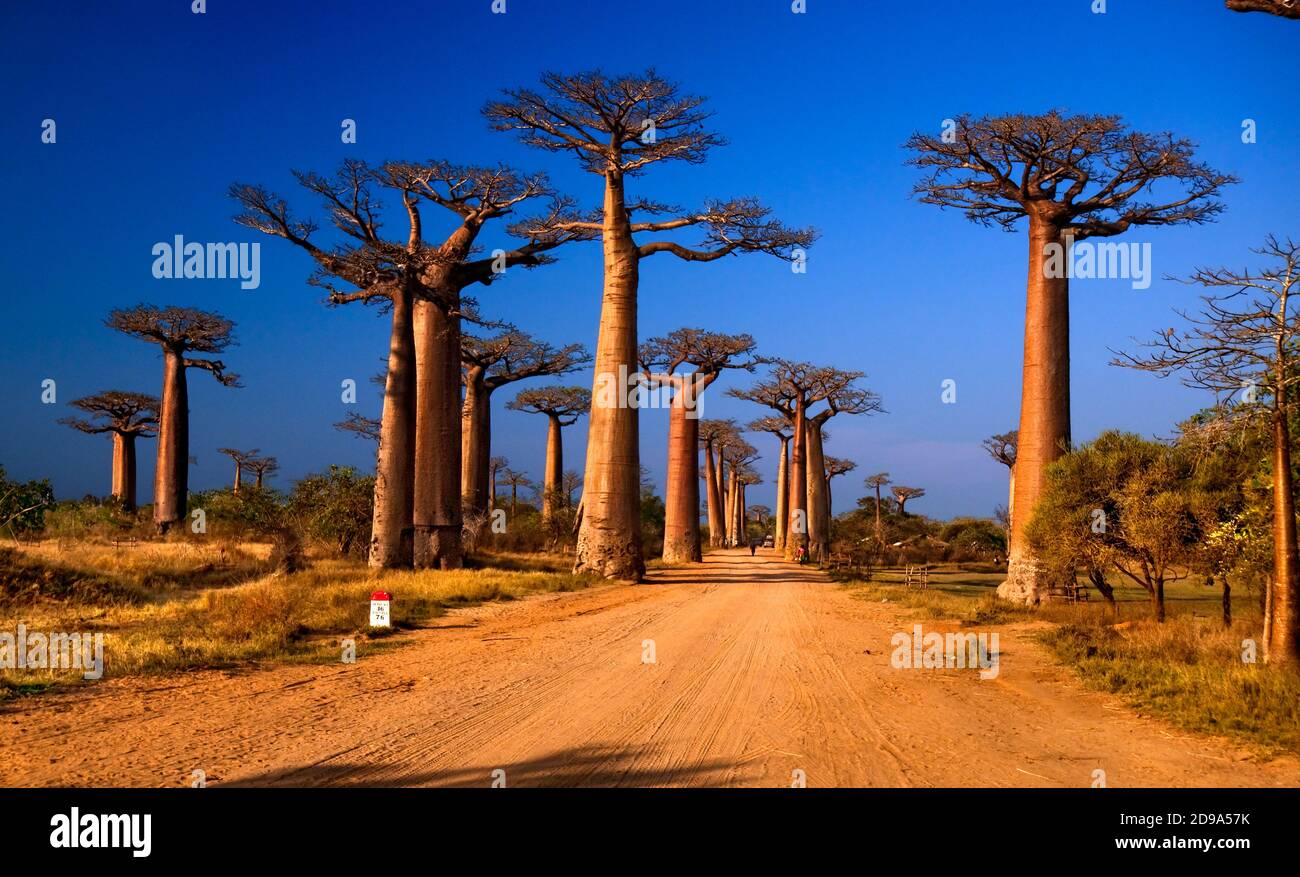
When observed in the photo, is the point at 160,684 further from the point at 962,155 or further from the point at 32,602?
the point at 962,155

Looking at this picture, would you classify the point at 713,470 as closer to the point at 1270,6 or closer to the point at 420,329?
the point at 420,329

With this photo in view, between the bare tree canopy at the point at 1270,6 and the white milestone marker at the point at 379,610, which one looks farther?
the white milestone marker at the point at 379,610

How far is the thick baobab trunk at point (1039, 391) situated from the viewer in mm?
14203

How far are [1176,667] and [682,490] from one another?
23.2 meters

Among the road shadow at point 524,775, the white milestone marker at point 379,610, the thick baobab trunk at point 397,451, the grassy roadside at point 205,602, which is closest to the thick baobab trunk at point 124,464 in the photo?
the grassy roadside at point 205,602

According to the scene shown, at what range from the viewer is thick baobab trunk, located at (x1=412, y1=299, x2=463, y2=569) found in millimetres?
18797

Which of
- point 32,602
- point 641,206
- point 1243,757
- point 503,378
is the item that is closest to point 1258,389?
point 1243,757

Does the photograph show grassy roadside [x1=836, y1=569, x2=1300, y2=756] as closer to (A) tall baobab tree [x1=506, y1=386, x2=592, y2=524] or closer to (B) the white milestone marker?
(B) the white milestone marker

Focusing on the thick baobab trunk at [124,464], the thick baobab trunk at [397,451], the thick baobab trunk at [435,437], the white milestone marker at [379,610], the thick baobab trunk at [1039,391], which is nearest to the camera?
the white milestone marker at [379,610]

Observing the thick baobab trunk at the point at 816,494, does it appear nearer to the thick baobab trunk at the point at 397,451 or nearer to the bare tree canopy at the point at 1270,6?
the thick baobab trunk at the point at 397,451

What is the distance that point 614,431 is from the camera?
62.4 ft

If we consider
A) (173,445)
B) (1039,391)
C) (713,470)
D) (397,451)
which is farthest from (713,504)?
(1039,391)

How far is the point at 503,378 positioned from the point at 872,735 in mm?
25618

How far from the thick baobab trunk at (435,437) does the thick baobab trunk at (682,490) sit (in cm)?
1144
